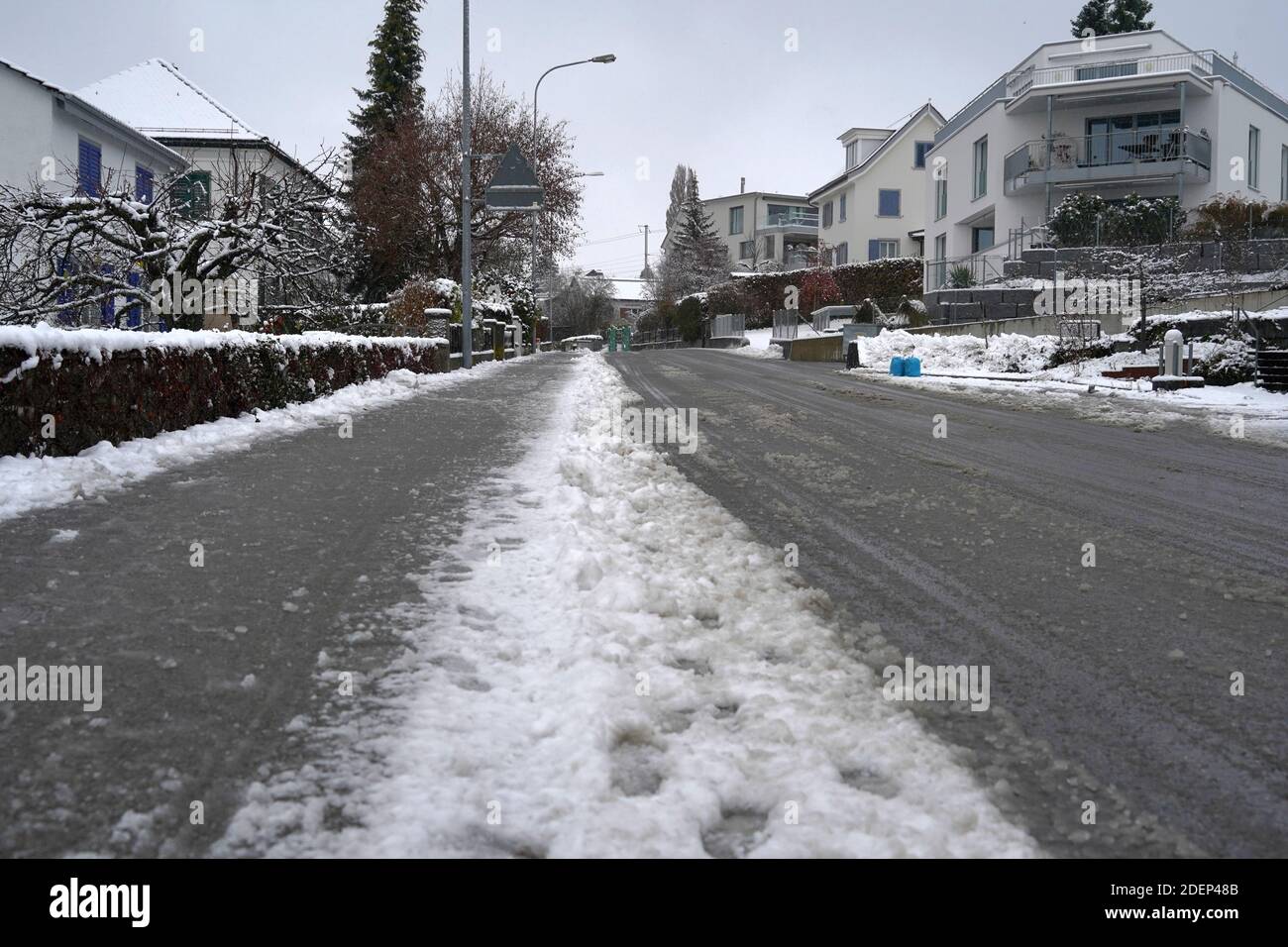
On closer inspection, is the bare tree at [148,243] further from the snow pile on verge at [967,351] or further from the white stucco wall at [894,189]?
the white stucco wall at [894,189]

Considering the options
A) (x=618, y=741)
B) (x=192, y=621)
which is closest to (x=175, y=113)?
(x=192, y=621)

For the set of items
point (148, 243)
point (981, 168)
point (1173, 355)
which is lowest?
point (1173, 355)

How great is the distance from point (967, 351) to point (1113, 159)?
14.4 metres

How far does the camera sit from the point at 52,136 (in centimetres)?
2500

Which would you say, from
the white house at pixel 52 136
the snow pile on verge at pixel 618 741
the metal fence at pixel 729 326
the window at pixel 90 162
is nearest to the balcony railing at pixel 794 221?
the metal fence at pixel 729 326

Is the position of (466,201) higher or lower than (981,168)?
lower

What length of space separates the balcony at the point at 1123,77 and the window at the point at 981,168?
3.39 meters

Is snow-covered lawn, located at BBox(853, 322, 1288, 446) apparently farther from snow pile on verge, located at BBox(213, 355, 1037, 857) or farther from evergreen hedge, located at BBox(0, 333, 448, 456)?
evergreen hedge, located at BBox(0, 333, 448, 456)

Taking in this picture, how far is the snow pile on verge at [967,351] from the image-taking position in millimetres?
22891

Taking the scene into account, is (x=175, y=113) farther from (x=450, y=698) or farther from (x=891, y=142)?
(x=450, y=698)

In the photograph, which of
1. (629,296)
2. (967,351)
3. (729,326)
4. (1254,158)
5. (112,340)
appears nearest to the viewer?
(112,340)
